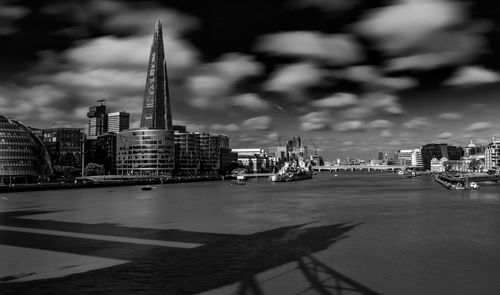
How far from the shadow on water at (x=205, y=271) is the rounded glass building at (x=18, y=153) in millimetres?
159311

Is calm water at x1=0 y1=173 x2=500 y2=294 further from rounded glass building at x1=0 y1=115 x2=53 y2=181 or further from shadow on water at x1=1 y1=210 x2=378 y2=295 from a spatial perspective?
rounded glass building at x1=0 y1=115 x2=53 y2=181

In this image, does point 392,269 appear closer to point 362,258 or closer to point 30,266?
point 362,258

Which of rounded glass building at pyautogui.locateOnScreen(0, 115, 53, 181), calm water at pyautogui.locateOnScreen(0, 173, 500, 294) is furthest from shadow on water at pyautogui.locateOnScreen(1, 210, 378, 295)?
rounded glass building at pyautogui.locateOnScreen(0, 115, 53, 181)

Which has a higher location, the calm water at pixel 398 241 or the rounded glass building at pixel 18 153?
the rounded glass building at pixel 18 153

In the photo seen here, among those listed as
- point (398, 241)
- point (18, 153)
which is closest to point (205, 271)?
point (398, 241)

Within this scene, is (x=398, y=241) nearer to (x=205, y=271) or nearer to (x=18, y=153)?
(x=205, y=271)

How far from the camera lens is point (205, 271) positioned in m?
25.1

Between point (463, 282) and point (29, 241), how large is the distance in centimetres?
3398

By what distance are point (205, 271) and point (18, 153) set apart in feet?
589

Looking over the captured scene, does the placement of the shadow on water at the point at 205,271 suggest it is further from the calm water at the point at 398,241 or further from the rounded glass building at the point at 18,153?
the rounded glass building at the point at 18,153

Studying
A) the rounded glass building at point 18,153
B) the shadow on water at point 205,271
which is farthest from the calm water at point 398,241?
the rounded glass building at point 18,153

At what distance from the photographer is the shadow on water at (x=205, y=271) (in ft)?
69.7

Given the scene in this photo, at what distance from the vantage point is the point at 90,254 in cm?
3005

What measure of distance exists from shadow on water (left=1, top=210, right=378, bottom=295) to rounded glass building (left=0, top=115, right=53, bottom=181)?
523 ft
